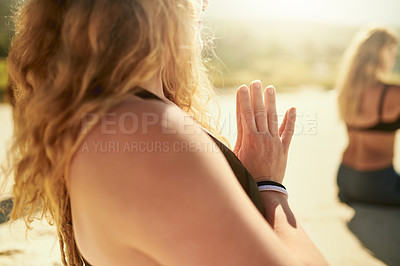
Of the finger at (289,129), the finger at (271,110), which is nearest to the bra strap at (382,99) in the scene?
the finger at (289,129)

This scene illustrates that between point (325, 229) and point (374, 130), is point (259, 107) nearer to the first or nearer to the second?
point (325, 229)

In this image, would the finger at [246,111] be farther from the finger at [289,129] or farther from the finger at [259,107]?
the finger at [289,129]

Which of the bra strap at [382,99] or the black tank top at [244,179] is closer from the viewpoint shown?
the black tank top at [244,179]

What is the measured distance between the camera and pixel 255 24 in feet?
156

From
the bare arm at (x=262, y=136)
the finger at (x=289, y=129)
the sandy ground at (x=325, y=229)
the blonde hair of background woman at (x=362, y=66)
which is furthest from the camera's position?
the blonde hair of background woman at (x=362, y=66)

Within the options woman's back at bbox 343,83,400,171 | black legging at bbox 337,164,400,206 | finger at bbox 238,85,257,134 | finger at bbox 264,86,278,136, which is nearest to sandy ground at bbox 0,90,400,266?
black legging at bbox 337,164,400,206

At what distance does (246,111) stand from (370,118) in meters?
3.70

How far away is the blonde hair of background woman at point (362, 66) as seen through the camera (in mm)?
4504

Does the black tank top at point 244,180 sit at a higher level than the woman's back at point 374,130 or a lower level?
higher

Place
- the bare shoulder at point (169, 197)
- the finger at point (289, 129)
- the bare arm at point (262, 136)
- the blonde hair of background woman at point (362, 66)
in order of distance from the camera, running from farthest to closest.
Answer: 1. the blonde hair of background woman at point (362, 66)
2. the finger at point (289, 129)
3. the bare arm at point (262, 136)
4. the bare shoulder at point (169, 197)

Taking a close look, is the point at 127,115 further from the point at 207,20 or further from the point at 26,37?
the point at 207,20

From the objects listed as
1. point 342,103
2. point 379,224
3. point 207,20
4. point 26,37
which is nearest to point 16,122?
point 26,37

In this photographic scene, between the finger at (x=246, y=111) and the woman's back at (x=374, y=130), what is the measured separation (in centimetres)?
358

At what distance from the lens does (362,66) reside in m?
4.57
